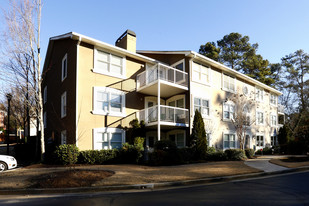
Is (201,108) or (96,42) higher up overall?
(96,42)

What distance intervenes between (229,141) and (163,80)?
9.43 m

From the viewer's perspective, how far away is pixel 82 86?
14.9 m

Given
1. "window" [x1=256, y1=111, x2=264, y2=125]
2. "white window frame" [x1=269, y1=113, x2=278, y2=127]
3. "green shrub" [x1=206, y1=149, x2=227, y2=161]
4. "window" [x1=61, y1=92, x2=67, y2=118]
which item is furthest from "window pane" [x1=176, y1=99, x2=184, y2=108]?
"white window frame" [x1=269, y1=113, x2=278, y2=127]

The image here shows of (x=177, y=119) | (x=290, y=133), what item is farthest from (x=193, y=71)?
(x=290, y=133)

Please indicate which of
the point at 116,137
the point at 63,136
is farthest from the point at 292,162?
the point at 63,136

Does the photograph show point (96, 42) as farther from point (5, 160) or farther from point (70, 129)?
point (5, 160)

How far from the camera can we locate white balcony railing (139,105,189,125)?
1640 cm

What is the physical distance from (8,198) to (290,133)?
101 ft

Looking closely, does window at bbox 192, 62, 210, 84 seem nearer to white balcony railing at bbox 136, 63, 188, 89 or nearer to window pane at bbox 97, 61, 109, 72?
white balcony railing at bbox 136, 63, 188, 89

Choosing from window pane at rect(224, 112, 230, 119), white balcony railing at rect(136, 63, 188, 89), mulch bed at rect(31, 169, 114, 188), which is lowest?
mulch bed at rect(31, 169, 114, 188)

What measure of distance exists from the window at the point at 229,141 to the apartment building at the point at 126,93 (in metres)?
0.09

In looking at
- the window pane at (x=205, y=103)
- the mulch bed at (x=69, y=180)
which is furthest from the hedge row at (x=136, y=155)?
the window pane at (x=205, y=103)

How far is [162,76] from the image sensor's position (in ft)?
61.7

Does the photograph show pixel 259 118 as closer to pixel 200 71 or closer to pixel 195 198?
pixel 200 71
